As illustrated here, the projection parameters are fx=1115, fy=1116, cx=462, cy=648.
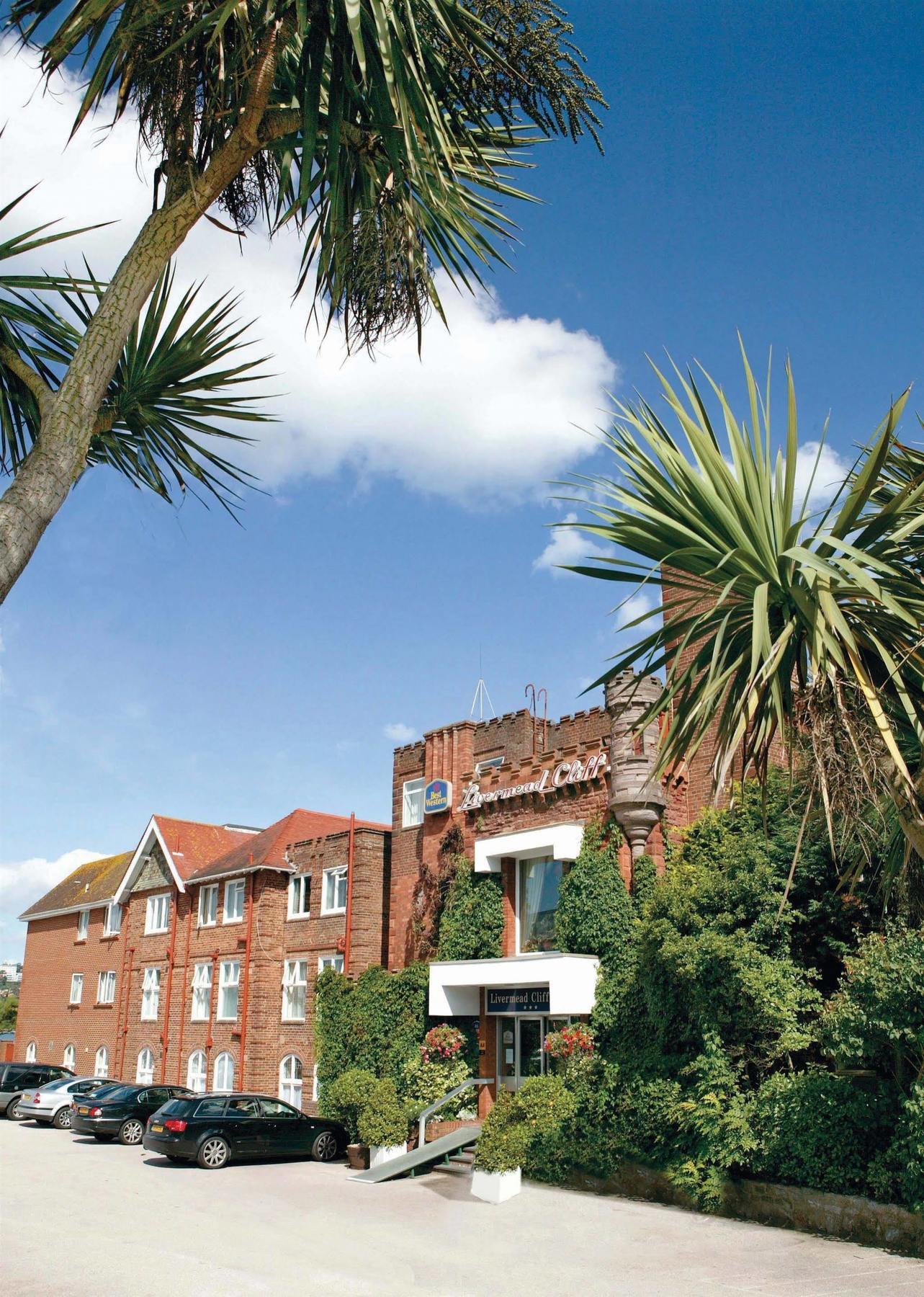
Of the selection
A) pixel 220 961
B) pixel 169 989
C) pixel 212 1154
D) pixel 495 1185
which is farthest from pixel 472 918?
pixel 169 989

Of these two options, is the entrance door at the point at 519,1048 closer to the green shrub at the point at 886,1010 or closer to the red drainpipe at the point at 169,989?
the green shrub at the point at 886,1010

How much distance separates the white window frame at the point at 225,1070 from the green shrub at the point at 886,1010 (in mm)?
23637

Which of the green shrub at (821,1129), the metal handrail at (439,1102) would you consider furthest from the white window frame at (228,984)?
the green shrub at (821,1129)

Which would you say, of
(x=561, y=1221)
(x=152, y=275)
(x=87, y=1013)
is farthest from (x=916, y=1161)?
(x=87, y=1013)

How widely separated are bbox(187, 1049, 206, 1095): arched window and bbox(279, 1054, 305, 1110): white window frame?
13.1 feet

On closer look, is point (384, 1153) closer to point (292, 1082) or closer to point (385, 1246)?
point (385, 1246)

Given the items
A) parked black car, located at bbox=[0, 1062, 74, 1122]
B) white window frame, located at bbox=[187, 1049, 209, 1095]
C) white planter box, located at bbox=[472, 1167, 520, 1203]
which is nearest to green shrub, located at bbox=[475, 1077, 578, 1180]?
white planter box, located at bbox=[472, 1167, 520, 1203]

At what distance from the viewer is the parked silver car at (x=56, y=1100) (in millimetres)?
32844

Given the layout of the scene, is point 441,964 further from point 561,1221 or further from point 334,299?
point 334,299

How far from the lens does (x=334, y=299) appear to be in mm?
6957

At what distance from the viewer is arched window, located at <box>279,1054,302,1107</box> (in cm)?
3250

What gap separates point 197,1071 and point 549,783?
19270 millimetres

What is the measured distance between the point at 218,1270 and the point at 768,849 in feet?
35.3

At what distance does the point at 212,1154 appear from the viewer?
905 inches
